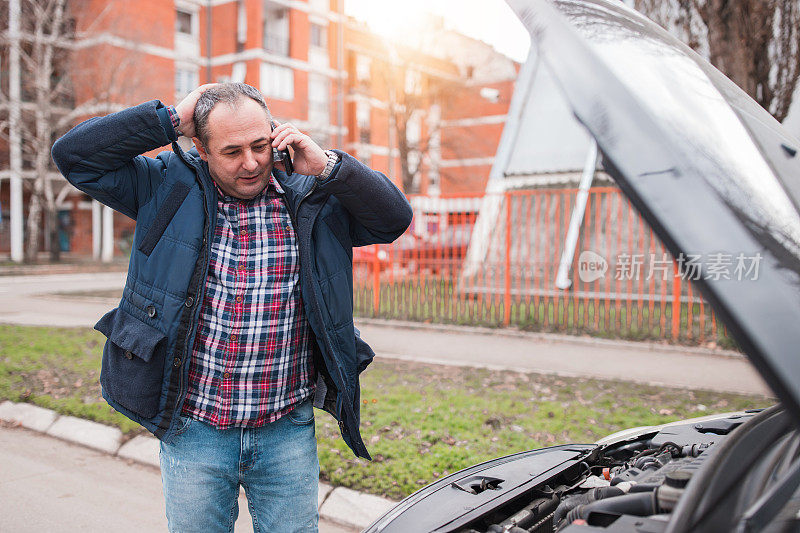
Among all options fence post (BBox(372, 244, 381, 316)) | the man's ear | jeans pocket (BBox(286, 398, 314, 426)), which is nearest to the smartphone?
the man's ear

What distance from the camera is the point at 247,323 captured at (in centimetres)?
201

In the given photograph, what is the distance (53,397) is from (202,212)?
4.50 metres

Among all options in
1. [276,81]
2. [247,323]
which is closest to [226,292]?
[247,323]

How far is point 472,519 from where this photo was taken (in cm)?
153

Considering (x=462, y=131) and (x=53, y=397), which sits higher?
(x=462, y=131)

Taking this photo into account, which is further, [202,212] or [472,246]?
[472,246]

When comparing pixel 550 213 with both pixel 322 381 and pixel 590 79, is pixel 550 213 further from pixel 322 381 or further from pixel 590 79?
pixel 590 79

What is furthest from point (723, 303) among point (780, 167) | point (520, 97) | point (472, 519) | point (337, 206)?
point (520, 97)

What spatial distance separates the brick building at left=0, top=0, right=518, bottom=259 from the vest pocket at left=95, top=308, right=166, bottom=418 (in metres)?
22.4

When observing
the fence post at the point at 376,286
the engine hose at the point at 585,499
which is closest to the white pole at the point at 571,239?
the fence post at the point at 376,286

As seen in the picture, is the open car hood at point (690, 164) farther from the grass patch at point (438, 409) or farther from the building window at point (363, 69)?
the building window at point (363, 69)

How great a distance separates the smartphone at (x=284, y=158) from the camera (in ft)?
6.65

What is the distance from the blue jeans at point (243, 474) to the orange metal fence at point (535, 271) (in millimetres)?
6873

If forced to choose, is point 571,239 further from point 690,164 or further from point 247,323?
point 690,164
